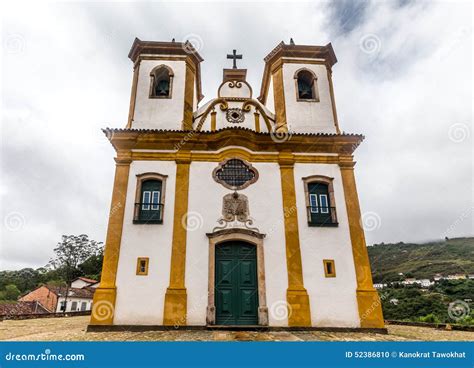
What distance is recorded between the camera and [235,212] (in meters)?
9.57

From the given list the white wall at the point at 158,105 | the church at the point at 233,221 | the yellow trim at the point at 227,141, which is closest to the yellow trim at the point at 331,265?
the church at the point at 233,221

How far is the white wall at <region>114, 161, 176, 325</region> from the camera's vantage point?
27.4 feet

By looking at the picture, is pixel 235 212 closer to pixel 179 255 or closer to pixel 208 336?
pixel 179 255

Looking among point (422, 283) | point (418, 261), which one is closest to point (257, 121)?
point (422, 283)

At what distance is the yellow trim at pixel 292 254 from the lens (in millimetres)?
8492

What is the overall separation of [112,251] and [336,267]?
678 cm

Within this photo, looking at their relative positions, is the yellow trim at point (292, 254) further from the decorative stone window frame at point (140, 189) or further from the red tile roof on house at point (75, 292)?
the red tile roof on house at point (75, 292)

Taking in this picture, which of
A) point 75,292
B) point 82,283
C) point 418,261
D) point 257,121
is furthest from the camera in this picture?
point 82,283

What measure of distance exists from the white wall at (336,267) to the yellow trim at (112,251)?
562cm

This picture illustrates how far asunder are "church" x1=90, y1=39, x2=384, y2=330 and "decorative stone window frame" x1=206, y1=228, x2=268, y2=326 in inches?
1.2

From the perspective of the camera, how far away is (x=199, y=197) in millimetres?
9797

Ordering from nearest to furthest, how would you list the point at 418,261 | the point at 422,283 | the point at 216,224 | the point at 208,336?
the point at 208,336, the point at 216,224, the point at 422,283, the point at 418,261

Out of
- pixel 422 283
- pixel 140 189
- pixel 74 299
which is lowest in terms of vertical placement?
pixel 74 299

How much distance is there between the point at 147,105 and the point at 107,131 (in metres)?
2.10
